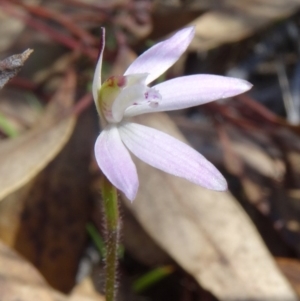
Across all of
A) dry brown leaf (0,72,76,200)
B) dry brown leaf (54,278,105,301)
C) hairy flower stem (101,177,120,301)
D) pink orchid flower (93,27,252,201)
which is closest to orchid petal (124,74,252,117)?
pink orchid flower (93,27,252,201)

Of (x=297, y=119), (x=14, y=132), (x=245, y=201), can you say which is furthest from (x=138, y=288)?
(x=297, y=119)

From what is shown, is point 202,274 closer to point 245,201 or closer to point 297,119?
point 245,201

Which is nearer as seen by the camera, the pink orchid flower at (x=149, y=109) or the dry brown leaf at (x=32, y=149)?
the pink orchid flower at (x=149, y=109)

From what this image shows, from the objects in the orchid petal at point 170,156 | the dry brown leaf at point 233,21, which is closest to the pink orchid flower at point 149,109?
the orchid petal at point 170,156

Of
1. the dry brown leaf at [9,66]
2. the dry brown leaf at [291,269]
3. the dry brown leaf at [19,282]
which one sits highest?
the dry brown leaf at [9,66]

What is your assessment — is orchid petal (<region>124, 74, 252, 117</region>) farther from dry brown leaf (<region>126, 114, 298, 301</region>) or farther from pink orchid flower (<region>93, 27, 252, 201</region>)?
dry brown leaf (<region>126, 114, 298, 301</region>)

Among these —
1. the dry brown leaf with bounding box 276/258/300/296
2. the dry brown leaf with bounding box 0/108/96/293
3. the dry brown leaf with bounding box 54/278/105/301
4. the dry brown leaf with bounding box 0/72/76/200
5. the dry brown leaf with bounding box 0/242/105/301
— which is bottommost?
the dry brown leaf with bounding box 276/258/300/296

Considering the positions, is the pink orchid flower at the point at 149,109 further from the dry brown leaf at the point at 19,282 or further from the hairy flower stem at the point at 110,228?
the dry brown leaf at the point at 19,282
